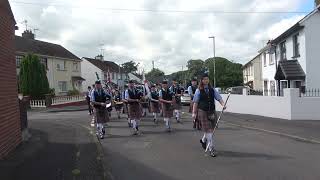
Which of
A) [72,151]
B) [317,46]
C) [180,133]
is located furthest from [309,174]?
[317,46]

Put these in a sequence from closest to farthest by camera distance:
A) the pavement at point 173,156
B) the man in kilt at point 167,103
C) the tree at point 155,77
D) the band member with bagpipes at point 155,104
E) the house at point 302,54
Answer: the pavement at point 173,156 → the man in kilt at point 167,103 → the band member with bagpipes at point 155,104 → the house at point 302,54 → the tree at point 155,77

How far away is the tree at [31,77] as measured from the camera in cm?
4484

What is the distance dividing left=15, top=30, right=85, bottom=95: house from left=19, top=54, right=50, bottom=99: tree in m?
5.90

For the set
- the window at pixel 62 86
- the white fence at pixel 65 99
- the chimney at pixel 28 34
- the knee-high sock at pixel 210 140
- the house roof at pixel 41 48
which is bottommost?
the knee-high sock at pixel 210 140

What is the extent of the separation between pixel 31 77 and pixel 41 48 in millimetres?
13110

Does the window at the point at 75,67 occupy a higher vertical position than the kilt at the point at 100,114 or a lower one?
higher

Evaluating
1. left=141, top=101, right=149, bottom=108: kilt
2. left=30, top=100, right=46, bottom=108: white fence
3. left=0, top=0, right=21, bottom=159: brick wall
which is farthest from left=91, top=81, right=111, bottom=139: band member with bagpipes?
left=30, top=100, right=46, bottom=108: white fence

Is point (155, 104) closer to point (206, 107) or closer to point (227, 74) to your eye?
point (206, 107)

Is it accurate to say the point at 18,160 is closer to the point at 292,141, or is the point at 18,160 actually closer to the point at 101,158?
the point at 101,158

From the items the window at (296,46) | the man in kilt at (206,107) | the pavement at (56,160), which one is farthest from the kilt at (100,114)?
the window at (296,46)

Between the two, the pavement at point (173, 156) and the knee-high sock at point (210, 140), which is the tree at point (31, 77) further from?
the knee-high sock at point (210, 140)

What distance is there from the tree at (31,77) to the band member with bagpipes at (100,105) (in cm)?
2969

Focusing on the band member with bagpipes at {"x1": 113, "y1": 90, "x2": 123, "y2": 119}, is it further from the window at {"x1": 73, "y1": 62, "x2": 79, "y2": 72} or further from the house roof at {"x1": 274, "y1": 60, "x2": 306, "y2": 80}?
the window at {"x1": 73, "y1": 62, "x2": 79, "y2": 72}

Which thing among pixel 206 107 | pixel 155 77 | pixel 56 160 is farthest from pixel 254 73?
pixel 56 160
